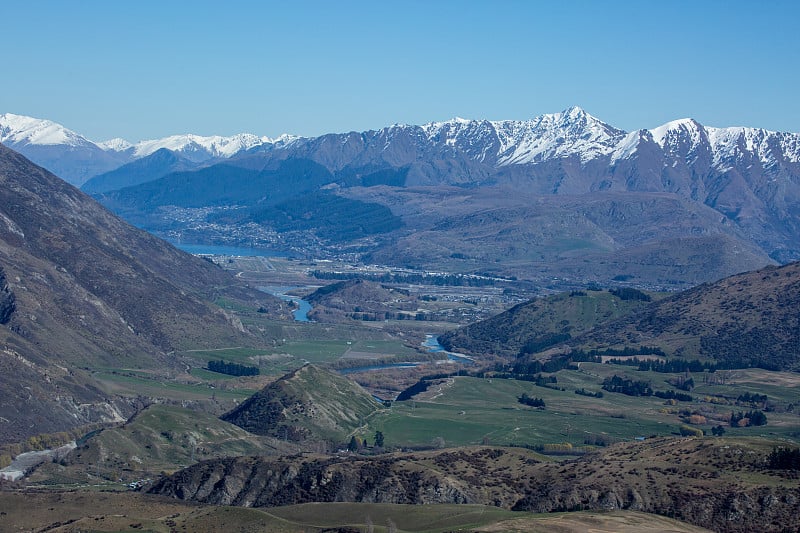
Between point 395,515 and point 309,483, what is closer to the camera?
point 395,515

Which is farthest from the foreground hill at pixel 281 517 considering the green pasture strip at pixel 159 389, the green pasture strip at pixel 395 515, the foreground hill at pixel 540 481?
the green pasture strip at pixel 159 389

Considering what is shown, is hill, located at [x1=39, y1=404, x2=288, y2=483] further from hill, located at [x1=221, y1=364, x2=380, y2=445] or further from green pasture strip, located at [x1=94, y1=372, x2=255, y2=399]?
green pasture strip, located at [x1=94, y1=372, x2=255, y2=399]

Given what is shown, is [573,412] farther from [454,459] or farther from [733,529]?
[733,529]

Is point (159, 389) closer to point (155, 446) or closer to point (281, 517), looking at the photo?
point (155, 446)

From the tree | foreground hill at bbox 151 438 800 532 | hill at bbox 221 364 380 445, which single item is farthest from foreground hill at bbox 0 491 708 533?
hill at bbox 221 364 380 445

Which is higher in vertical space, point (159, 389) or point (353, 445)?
point (353, 445)

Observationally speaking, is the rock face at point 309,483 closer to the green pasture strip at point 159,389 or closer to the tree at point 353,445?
the tree at point 353,445

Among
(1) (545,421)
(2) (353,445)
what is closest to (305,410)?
(2) (353,445)
